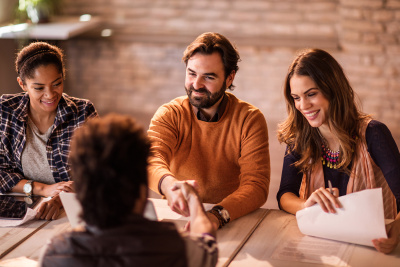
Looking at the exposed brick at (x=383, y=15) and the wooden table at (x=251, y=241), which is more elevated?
the exposed brick at (x=383, y=15)

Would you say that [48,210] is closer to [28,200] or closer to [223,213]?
[28,200]

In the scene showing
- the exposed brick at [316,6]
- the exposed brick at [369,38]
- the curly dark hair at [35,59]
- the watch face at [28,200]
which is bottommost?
the watch face at [28,200]

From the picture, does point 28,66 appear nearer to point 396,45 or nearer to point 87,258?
point 87,258

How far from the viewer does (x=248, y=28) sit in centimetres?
528

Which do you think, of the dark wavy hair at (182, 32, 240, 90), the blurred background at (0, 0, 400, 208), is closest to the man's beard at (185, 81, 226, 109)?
the dark wavy hair at (182, 32, 240, 90)

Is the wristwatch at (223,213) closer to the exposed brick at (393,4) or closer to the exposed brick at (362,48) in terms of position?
the exposed brick at (362,48)

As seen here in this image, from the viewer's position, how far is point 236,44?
523 cm

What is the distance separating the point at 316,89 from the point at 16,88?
3.70 metres

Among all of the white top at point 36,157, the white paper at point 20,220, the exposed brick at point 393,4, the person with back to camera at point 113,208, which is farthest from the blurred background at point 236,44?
the person with back to camera at point 113,208

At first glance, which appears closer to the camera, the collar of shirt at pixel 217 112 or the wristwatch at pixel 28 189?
the wristwatch at pixel 28 189

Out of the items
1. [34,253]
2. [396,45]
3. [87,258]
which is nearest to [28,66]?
[34,253]

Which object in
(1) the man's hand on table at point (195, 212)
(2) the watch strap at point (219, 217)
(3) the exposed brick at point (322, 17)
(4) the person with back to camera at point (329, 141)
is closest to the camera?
(1) the man's hand on table at point (195, 212)

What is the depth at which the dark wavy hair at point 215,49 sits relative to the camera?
7.94 feet

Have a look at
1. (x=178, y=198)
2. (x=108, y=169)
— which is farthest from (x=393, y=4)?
(x=108, y=169)
